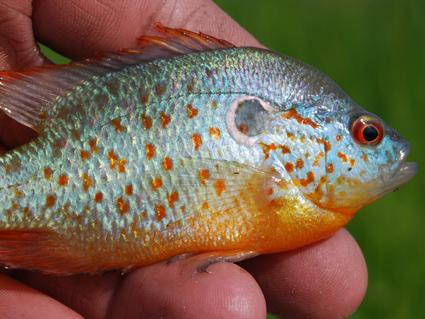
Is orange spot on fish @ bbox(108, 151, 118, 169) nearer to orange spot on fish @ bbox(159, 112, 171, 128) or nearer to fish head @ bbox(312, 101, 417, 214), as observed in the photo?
orange spot on fish @ bbox(159, 112, 171, 128)

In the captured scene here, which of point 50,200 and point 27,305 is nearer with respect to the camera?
point 50,200

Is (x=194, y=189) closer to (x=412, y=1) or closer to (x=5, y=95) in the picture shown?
(x=5, y=95)

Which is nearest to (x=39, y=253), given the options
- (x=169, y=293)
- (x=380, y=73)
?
(x=169, y=293)

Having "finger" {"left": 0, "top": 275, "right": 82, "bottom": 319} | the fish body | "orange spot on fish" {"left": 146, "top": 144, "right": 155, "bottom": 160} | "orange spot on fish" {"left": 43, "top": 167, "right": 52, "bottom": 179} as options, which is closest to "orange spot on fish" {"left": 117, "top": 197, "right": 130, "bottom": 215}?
the fish body

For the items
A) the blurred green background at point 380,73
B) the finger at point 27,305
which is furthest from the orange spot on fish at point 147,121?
the blurred green background at point 380,73

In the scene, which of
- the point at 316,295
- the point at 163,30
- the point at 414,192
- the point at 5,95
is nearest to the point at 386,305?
the point at 414,192

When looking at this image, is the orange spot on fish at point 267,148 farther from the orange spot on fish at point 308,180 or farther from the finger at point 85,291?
the finger at point 85,291

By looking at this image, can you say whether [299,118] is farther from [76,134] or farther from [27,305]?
[27,305]
